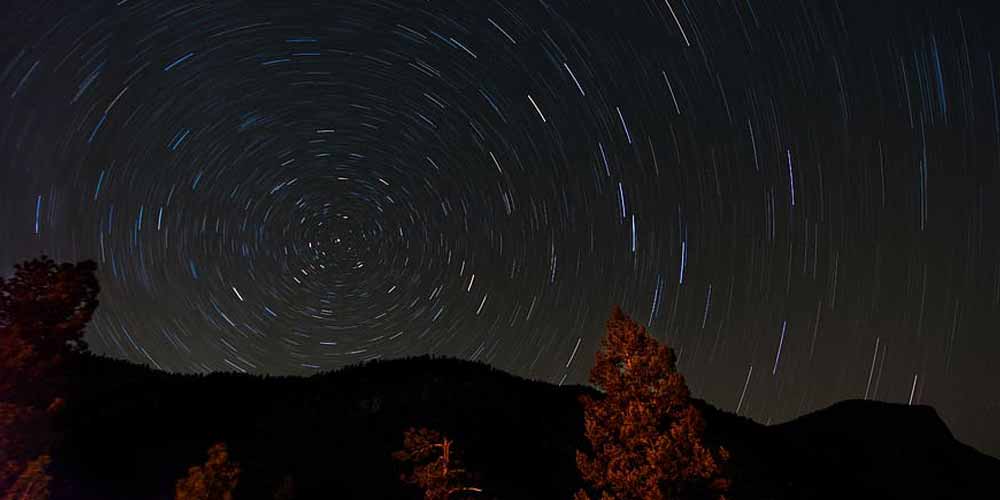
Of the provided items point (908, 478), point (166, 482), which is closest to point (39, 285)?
point (166, 482)

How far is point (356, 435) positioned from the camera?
6431cm

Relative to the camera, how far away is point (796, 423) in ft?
489

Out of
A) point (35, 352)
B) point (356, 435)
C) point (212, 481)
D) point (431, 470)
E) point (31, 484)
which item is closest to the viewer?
point (31, 484)

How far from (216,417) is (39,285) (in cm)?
6557

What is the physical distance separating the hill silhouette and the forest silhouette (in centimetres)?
30

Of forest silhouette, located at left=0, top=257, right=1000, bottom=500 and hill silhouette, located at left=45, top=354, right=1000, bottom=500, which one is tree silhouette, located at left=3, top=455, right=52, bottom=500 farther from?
hill silhouette, located at left=45, top=354, right=1000, bottom=500

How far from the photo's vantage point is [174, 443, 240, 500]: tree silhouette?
17906 mm

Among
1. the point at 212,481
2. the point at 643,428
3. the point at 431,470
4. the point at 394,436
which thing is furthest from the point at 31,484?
the point at 394,436

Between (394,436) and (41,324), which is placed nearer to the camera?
(41,324)

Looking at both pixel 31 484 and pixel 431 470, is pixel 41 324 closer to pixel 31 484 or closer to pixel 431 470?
pixel 31 484

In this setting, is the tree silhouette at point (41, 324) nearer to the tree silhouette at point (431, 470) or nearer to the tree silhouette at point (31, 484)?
the tree silhouette at point (31, 484)

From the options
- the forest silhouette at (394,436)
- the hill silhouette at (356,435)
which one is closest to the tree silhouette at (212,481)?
the forest silhouette at (394,436)

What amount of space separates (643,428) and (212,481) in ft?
49.9

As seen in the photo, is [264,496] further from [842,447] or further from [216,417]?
[842,447]
